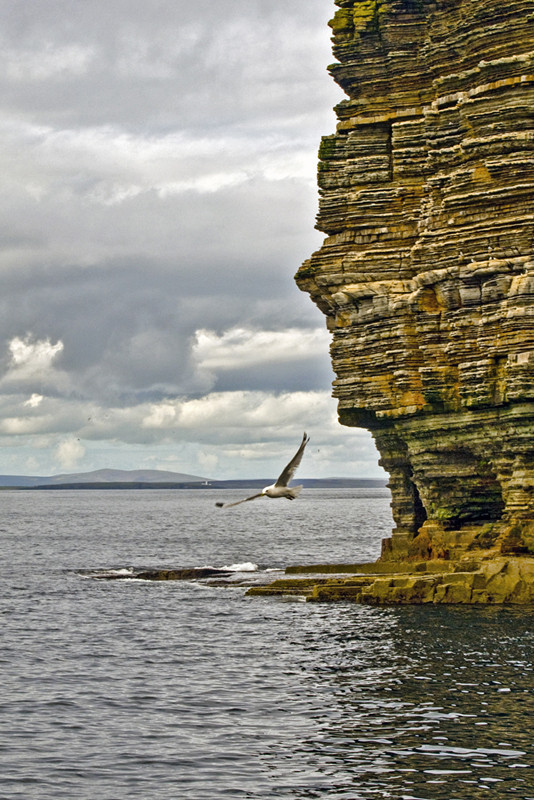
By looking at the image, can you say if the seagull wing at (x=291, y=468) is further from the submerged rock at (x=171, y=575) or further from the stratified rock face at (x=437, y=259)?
the submerged rock at (x=171, y=575)

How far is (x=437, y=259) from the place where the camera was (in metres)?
53.9

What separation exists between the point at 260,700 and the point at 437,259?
27.8 meters

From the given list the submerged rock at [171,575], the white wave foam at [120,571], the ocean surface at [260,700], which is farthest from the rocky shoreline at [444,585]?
the white wave foam at [120,571]

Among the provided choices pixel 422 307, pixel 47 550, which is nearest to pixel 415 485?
pixel 422 307

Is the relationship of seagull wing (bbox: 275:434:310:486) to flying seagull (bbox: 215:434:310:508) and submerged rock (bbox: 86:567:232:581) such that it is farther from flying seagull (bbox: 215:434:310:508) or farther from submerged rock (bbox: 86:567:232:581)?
submerged rock (bbox: 86:567:232:581)

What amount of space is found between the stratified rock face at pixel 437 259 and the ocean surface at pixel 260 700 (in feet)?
31.4

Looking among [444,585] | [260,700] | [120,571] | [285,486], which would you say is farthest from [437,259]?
[120,571]

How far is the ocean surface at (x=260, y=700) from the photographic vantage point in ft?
82.5

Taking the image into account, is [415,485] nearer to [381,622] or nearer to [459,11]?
[381,622]

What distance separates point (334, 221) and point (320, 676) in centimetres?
3040

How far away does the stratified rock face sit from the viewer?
166 ft

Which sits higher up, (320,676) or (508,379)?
(508,379)

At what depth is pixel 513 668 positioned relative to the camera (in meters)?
34.8

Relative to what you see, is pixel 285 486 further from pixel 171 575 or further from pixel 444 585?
pixel 171 575
